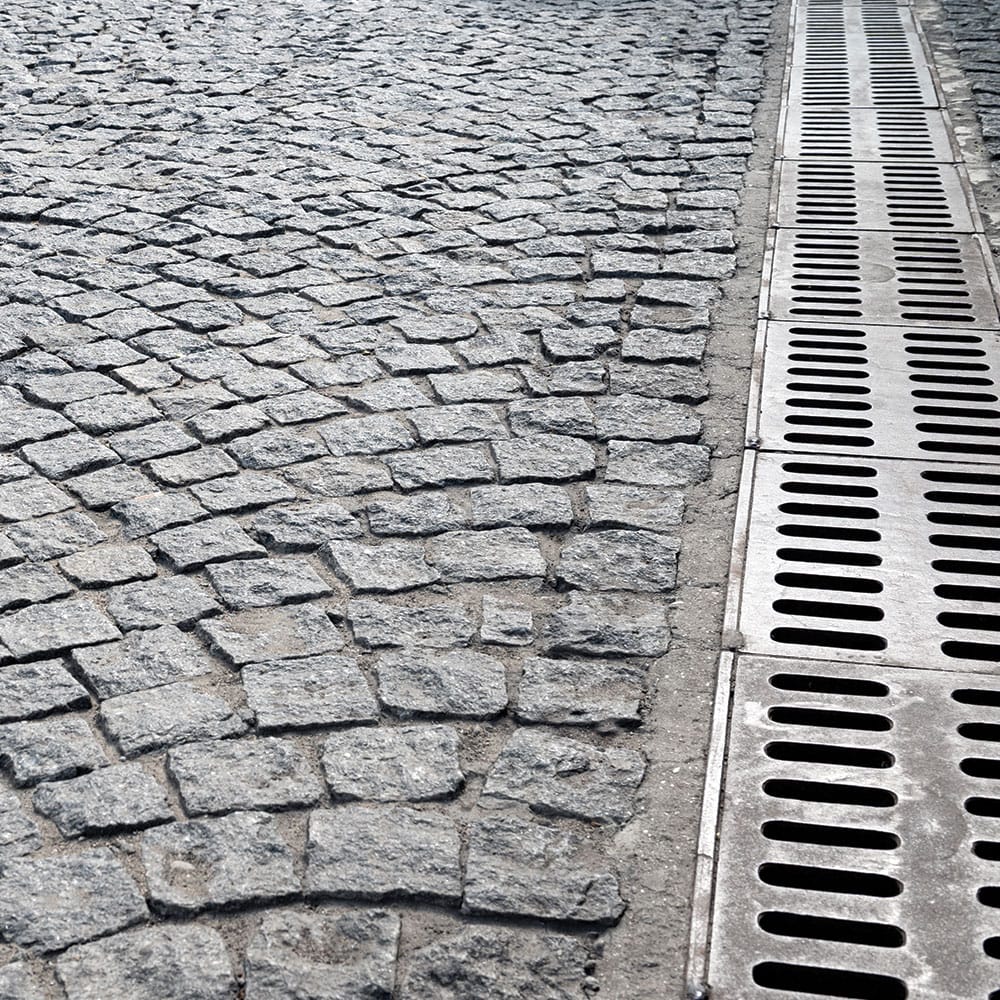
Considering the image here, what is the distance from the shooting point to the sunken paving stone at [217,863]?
2.29m

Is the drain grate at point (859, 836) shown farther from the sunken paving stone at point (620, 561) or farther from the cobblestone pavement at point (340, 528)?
the sunken paving stone at point (620, 561)

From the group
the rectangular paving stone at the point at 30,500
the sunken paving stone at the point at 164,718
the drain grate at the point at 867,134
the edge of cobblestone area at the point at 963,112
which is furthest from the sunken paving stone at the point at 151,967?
the drain grate at the point at 867,134

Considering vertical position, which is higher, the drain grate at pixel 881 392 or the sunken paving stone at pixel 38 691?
the drain grate at pixel 881 392

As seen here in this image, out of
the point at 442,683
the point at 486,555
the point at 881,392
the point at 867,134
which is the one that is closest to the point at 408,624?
the point at 442,683

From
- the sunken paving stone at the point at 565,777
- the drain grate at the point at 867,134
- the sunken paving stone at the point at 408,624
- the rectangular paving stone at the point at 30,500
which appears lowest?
the rectangular paving stone at the point at 30,500

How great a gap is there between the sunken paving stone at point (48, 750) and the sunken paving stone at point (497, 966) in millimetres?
813

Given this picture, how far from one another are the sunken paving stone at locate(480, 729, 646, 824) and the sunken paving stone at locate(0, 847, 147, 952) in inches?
25.7

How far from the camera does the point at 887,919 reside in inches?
88.7

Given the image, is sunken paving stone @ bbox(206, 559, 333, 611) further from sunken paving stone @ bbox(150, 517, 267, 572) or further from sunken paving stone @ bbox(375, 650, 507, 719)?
sunken paving stone @ bbox(375, 650, 507, 719)

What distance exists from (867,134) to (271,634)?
15.7ft

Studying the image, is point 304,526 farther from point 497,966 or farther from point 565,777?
point 497,966

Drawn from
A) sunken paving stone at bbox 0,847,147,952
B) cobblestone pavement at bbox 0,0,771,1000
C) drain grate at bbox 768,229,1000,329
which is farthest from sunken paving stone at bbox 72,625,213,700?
drain grate at bbox 768,229,1000,329

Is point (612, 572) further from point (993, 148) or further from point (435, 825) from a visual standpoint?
point (993, 148)

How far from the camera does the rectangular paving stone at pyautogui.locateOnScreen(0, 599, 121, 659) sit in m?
2.98
